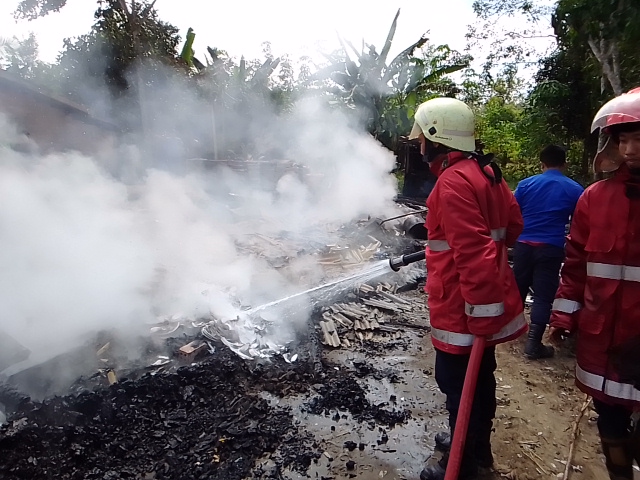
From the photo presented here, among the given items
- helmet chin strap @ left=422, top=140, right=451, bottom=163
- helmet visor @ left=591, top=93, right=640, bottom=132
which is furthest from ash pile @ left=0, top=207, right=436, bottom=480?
helmet visor @ left=591, top=93, right=640, bottom=132

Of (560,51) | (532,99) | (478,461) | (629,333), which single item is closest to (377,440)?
(478,461)

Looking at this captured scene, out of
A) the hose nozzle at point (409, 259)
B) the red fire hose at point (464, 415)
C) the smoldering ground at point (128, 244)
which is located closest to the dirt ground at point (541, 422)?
Answer: the red fire hose at point (464, 415)

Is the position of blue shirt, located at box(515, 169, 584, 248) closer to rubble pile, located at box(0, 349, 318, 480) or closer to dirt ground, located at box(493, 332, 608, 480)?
dirt ground, located at box(493, 332, 608, 480)

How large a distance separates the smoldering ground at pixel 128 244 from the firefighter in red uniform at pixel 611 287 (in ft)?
11.5

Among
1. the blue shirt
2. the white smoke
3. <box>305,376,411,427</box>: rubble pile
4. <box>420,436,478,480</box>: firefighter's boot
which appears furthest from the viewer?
the white smoke

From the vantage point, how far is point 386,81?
19.9 meters

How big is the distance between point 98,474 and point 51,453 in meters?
0.39

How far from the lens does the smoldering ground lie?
4.75m

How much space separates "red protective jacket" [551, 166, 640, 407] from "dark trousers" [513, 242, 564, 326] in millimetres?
2322

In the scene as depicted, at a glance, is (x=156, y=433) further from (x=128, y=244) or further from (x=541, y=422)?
(x=128, y=244)

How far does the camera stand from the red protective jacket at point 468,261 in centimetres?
224

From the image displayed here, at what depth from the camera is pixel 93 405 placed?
344 centimetres

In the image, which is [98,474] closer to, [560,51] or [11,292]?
[11,292]

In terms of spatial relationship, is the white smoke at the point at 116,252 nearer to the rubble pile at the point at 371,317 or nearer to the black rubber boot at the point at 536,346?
the rubble pile at the point at 371,317
